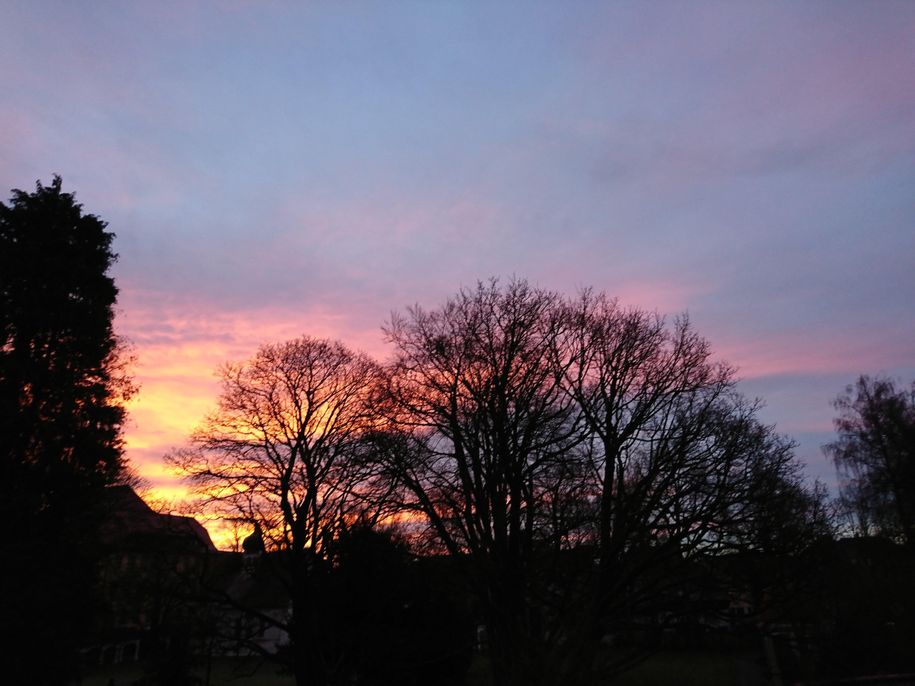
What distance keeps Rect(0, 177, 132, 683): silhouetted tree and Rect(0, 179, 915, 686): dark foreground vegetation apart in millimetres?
76

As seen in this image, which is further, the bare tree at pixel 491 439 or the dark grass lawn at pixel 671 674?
the dark grass lawn at pixel 671 674

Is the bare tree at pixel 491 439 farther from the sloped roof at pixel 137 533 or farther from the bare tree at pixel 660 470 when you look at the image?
the sloped roof at pixel 137 533

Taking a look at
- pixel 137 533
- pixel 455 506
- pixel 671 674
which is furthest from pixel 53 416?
pixel 671 674

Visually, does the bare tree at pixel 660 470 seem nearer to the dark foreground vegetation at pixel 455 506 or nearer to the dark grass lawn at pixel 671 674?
the dark foreground vegetation at pixel 455 506

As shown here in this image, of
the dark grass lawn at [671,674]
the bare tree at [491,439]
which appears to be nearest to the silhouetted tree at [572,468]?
the bare tree at [491,439]

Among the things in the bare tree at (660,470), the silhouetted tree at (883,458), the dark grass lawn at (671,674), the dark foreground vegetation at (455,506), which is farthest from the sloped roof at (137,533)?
the silhouetted tree at (883,458)

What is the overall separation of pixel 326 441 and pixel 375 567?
5.86 m

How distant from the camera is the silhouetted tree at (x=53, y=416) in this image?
20.2 meters

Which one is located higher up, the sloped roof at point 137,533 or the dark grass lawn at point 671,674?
the sloped roof at point 137,533

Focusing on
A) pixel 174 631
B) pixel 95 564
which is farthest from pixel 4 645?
pixel 174 631

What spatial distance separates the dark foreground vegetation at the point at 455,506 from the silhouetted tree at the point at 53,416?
0.25 feet

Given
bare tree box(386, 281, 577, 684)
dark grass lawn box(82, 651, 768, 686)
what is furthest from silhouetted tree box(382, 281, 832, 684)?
dark grass lawn box(82, 651, 768, 686)

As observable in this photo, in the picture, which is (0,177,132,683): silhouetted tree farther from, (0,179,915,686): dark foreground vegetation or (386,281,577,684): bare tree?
(386,281,577,684): bare tree

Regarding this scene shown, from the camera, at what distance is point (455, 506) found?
2005 cm
